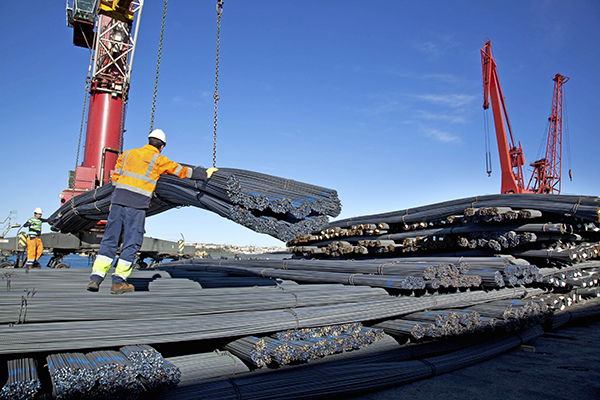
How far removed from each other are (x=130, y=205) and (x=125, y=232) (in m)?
0.28

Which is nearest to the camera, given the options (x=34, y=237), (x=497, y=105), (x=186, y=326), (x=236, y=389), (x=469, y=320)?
(x=236, y=389)

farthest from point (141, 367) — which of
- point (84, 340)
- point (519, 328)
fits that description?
point (519, 328)

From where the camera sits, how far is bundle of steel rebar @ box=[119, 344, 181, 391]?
2936 mm

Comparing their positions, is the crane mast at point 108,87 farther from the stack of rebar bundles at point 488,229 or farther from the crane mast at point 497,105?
the crane mast at point 497,105

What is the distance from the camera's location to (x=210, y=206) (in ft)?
13.2

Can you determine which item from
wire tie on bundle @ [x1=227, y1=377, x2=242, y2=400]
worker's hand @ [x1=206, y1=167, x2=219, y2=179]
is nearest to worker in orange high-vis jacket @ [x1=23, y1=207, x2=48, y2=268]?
worker's hand @ [x1=206, y1=167, x2=219, y2=179]

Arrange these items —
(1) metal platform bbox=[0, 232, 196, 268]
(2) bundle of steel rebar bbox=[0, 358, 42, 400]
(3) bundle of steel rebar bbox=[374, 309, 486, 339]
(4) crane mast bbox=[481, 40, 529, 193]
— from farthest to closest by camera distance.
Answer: (4) crane mast bbox=[481, 40, 529, 193] < (1) metal platform bbox=[0, 232, 196, 268] < (3) bundle of steel rebar bbox=[374, 309, 486, 339] < (2) bundle of steel rebar bbox=[0, 358, 42, 400]

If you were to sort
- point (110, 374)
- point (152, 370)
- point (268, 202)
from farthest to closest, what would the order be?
point (268, 202), point (152, 370), point (110, 374)

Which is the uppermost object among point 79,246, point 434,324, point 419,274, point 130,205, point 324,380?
point 130,205

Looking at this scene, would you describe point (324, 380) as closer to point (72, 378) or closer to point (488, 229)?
point (72, 378)

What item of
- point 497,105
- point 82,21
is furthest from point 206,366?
point 497,105

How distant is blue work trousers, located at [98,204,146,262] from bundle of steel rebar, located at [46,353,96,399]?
1290 mm

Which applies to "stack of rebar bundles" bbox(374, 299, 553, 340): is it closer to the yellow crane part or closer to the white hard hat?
the white hard hat

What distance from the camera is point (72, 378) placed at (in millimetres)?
2652
